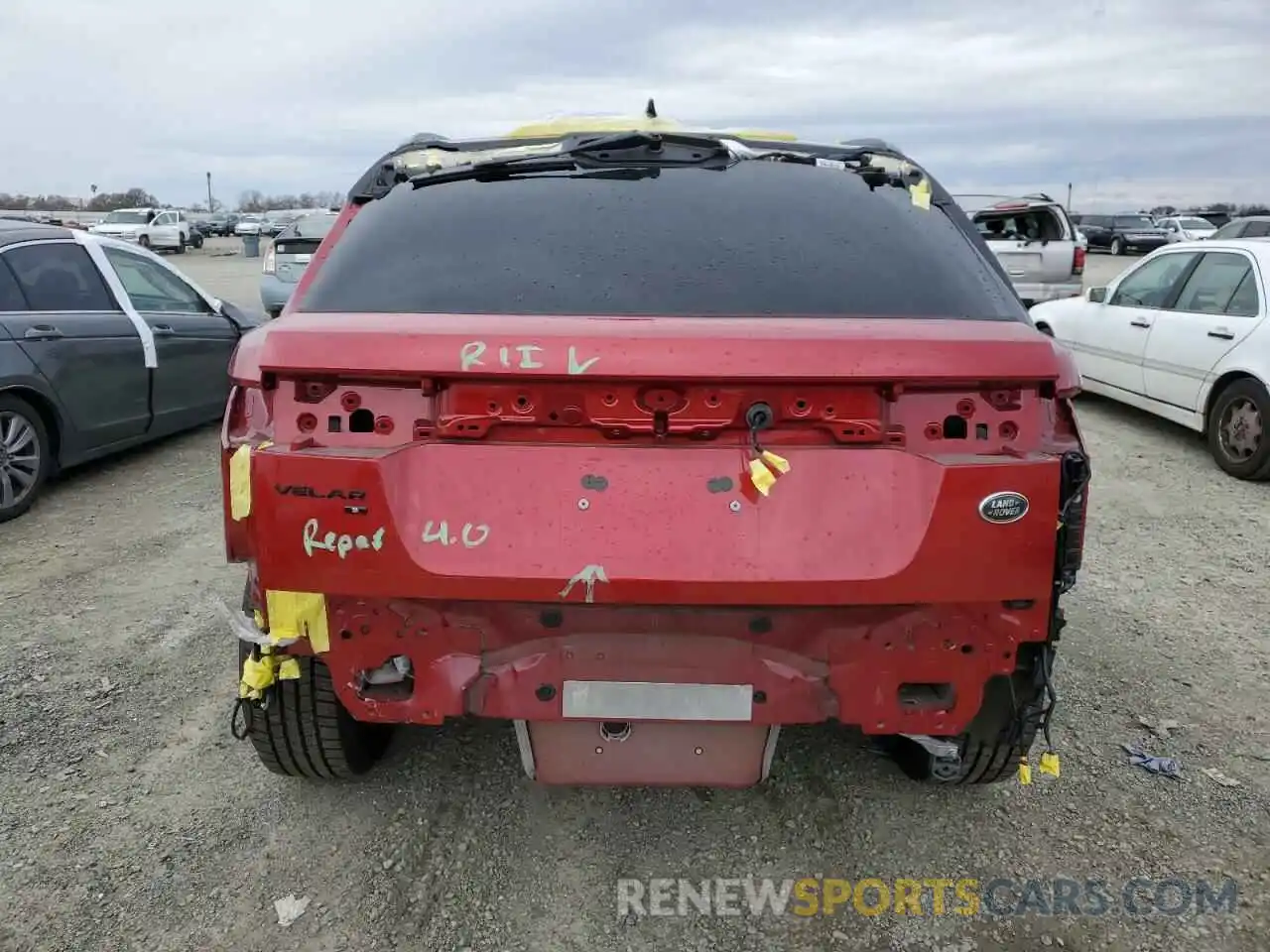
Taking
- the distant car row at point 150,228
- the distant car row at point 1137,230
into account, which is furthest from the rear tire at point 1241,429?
the distant car row at point 150,228

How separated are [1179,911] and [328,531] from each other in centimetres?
240

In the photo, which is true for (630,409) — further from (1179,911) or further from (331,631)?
(1179,911)

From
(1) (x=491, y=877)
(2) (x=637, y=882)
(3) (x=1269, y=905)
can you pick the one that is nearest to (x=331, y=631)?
(1) (x=491, y=877)

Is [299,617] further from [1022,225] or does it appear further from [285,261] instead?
[1022,225]

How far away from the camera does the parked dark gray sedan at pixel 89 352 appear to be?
5.67m

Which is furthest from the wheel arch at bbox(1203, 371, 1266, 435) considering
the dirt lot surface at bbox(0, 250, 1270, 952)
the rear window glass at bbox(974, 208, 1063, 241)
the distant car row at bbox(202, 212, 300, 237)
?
the distant car row at bbox(202, 212, 300, 237)

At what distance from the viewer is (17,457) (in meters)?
5.64

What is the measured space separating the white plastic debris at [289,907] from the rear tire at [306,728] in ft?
1.27

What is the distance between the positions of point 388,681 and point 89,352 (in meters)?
4.80

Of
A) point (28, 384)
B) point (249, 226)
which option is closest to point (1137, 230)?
point (28, 384)

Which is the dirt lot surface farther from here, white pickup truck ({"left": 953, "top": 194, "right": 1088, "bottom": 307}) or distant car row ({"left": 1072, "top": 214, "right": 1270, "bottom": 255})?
distant car row ({"left": 1072, "top": 214, "right": 1270, "bottom": 255})

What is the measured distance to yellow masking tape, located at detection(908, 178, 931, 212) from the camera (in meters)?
2.95

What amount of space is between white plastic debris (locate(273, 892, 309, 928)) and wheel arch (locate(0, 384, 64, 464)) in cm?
429

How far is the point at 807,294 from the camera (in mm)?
2520
